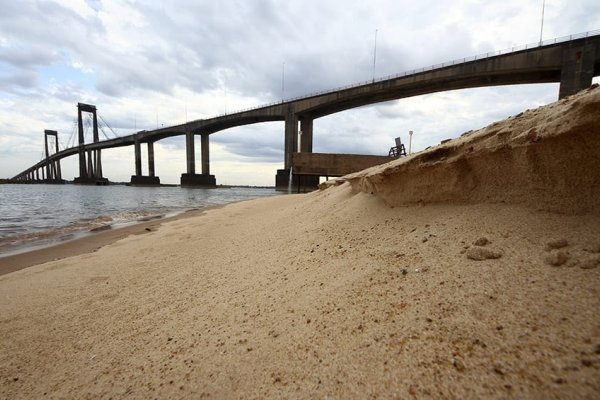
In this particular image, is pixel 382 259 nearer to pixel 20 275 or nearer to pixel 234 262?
pixel 234 262

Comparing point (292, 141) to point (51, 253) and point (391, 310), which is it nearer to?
point (51, 253)

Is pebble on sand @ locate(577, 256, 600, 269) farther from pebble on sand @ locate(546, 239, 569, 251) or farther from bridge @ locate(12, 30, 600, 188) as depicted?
bridge @ locate(12, 30, 600, 188)

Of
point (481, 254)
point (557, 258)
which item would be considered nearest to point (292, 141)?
point (481, 254)

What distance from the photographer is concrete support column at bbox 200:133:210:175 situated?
61838 mm

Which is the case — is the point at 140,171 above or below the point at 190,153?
below

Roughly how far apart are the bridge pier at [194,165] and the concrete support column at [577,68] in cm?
5863

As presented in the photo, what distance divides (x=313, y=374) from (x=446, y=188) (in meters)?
2.19

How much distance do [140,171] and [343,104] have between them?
57.5 metres

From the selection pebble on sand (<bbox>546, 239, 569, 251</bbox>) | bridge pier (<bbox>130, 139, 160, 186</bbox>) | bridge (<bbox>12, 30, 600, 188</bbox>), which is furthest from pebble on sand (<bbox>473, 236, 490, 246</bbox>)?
bridge pier (<bbox>130, 139, 160, 186</bbox>)

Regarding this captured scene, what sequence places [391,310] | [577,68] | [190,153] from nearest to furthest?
[391,310], [577,68], [190,153]

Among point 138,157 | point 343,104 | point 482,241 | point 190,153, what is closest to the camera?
point 482,241

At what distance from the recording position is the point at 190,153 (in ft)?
200

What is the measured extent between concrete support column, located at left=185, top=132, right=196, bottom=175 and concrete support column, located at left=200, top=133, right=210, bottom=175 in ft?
6.47

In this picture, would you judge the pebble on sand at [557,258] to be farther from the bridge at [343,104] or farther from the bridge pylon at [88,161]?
the bridge pylon at [88,161]
